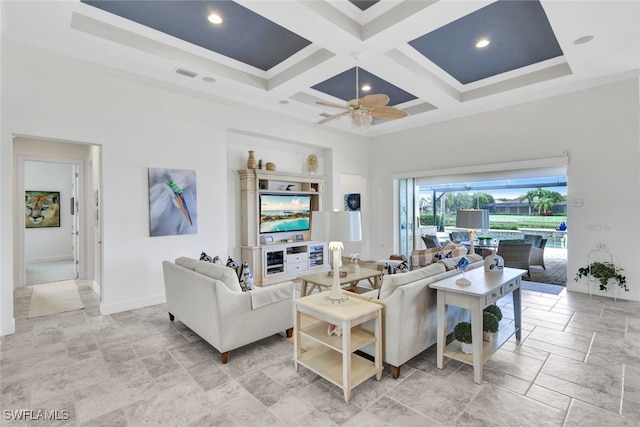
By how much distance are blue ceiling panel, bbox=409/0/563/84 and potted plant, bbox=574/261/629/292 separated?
3153 millimetres

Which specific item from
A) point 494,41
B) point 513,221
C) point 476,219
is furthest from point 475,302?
point 513,221

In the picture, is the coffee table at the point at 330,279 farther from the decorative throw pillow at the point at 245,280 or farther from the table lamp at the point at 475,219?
the table lamp at the point at 475,219

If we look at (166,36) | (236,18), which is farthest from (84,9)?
(236,18)

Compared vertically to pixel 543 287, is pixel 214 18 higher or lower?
higher

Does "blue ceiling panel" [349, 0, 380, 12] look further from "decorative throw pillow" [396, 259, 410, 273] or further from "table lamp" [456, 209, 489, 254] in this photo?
"decorative throw pillow" [396, 259, 410, 273]

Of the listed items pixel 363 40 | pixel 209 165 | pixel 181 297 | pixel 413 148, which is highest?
pixel 363 40

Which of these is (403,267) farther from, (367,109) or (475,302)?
(367,109)

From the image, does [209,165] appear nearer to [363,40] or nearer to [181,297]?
[181,297]

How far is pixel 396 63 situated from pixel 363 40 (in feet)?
2.63

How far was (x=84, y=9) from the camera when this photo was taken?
3.22m

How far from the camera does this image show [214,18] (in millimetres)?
3361

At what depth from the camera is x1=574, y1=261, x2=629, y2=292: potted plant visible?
452 centimetres

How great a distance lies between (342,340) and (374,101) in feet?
7.88

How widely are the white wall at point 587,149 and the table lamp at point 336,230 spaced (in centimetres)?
454
